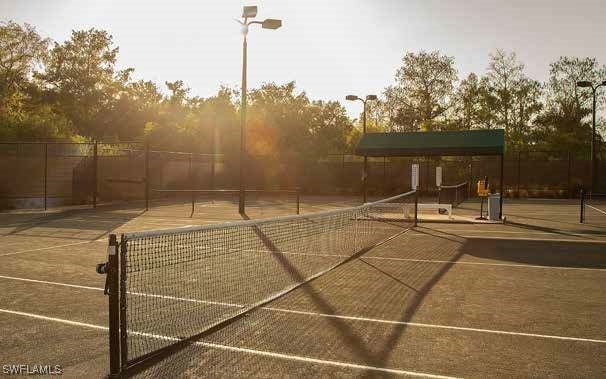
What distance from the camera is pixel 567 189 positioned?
39125mm

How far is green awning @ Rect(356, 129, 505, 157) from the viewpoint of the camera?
2405 cm

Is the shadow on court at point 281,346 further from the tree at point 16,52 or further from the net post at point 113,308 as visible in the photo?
the tree at point 16,52

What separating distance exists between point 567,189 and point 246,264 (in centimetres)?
3535

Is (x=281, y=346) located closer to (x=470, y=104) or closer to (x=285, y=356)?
(x=285, y=356)

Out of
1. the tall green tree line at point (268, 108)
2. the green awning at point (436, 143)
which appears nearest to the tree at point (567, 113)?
the tall green tree line at point (268, 108)

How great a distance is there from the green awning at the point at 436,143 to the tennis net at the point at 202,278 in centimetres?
998

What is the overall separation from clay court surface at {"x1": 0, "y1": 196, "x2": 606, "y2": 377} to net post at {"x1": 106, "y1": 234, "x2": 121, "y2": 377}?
24 centimetres

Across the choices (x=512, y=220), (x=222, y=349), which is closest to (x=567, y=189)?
(x=512, y=220)

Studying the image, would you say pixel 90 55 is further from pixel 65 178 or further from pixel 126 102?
pixel 65 178

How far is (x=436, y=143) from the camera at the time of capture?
84.8 feet

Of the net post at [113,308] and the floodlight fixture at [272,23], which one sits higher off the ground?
the floodlight fixture at [272,23]

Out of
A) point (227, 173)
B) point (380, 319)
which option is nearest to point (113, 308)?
point (380, 319)

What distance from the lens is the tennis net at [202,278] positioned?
5.30 meters

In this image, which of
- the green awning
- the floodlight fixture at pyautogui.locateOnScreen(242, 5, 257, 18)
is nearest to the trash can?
the green awning
